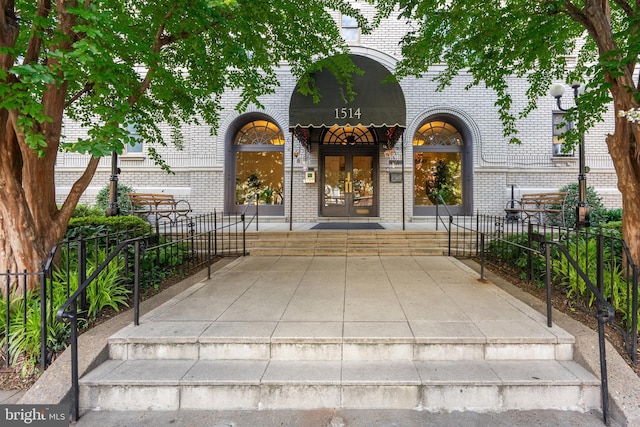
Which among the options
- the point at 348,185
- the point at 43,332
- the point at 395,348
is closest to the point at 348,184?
the point at 348,185

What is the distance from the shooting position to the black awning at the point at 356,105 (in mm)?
8172

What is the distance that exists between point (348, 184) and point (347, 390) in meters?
9.62

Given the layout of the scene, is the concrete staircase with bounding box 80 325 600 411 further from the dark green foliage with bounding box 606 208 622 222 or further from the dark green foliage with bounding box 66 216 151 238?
the dark green foliage with bounding box 606 208 622 222

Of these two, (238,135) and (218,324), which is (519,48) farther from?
(238,135)

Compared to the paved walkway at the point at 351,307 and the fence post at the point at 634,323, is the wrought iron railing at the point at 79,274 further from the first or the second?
the fence post at the point at 634,323

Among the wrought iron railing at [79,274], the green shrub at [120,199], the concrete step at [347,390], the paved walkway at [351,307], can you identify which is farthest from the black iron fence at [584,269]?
the green shrub at [120,199]

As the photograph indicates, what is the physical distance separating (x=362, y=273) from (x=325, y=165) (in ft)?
22.9

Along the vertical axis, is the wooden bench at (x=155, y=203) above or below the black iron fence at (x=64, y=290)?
above

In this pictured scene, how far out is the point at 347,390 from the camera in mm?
2717

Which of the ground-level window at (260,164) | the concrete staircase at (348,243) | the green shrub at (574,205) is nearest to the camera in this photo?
the concrete staircase at (348,243)

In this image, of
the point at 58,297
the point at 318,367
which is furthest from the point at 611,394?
the point at 58,297

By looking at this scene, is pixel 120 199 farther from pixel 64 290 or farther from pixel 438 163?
pixel 438 163

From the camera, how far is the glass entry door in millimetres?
11867

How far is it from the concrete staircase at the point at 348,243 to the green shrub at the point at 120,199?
5.51 m
